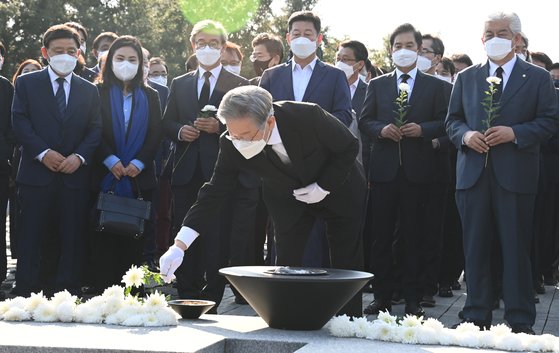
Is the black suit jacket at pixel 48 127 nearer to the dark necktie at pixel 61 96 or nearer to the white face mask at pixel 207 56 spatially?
the dark necktie at pixel 61 96

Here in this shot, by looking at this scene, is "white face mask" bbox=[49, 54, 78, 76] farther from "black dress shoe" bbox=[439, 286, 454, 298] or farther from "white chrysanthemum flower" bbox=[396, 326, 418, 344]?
"white chrysanthemum flower" bbox=[396, 326, 418, 344]

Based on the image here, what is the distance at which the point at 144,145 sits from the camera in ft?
29.3

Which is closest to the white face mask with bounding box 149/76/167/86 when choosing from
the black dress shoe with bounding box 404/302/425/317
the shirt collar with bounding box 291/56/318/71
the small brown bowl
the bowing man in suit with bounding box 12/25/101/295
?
the bowing man in suit with bounding box 12/25/101/295

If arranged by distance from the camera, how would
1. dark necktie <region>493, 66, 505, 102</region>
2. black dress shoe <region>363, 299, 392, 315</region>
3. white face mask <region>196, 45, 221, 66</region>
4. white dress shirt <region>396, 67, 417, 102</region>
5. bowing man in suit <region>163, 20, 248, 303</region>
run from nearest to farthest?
dark necktie <region>493, 66, 505, 102</region>
bowing man in suit <region>163, 20, 248, 303</region>
black dress shoe <region>363, 299, 392, 315</region>
white face mask <region>196, 45, 221, 66</region>
white dress shirt <region>396, 67, 417, 102</region>

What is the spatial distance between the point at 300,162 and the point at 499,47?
238 centimetres

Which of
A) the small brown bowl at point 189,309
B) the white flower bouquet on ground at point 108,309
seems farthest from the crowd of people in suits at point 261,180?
the white flower bouquet on ground at point 108,309

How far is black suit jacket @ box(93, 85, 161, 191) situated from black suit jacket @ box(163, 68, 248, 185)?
0.64ft

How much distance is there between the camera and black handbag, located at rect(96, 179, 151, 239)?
8.38m

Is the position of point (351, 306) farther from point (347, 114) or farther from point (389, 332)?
point (347, 114)

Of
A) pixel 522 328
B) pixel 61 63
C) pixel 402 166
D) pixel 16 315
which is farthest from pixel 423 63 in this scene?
pixel 16 315

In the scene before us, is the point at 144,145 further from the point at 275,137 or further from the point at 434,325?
the point at 434,325

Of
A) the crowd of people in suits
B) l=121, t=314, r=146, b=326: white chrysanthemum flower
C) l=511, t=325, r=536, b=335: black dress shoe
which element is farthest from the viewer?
the crowd of people in suits

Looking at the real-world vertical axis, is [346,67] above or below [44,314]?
above

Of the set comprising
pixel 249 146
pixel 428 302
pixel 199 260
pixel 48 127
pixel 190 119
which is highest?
pixel 190 119
